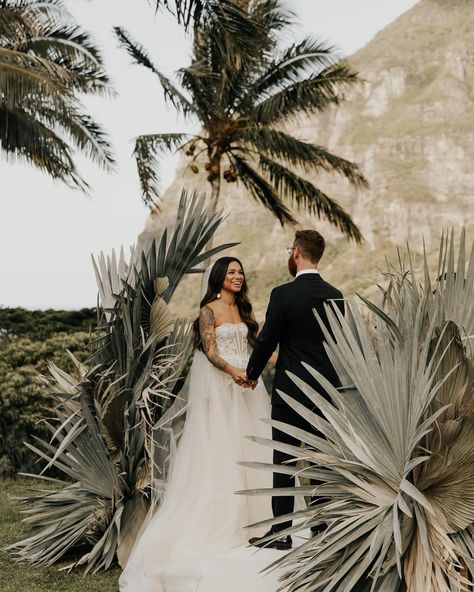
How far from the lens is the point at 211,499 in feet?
20.0

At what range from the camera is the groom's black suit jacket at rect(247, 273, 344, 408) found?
18.4ft

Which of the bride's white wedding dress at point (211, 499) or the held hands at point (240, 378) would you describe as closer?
the bride's white wedding dress at point (211, 499)

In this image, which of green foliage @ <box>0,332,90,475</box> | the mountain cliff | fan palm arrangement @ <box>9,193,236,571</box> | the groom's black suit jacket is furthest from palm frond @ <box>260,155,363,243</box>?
the mountain cliff

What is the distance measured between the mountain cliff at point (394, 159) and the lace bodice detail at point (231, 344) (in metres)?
76.4

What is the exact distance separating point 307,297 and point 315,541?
1976mm

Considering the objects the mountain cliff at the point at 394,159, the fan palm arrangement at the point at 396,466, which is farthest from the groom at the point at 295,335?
the mountain cliff at the point at 394,159

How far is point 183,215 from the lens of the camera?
6.70 metres

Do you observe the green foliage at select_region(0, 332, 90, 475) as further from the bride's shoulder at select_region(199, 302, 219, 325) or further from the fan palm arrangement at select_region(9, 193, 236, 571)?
the bride's shoulder at select_region(199, 302, 219, 325)

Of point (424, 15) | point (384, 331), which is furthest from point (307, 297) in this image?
point (424, 15)

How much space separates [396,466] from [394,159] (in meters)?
109

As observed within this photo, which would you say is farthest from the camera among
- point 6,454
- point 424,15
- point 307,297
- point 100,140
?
point 424,15

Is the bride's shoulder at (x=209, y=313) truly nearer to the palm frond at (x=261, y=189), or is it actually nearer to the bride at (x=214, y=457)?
the bride at (x=214, y=457)

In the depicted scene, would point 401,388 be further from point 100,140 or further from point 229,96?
point 229,96

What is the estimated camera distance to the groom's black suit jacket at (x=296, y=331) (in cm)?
562
